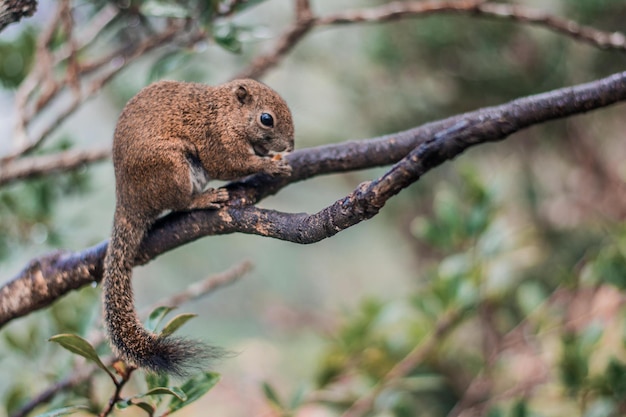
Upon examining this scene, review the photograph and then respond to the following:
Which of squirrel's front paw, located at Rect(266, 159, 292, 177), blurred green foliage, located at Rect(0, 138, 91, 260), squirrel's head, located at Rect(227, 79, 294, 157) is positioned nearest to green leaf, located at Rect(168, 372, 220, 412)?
squirrel's front paw, located at Rect(266, 159, 292, 177)

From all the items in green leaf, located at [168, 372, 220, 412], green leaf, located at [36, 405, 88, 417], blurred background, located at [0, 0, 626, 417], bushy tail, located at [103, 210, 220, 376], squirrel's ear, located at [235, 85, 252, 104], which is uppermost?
squirrel's ear, located at [235, 85, 252, 104]

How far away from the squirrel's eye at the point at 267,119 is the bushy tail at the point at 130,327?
315 mm

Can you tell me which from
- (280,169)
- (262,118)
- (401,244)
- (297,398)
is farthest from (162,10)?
(401,244)

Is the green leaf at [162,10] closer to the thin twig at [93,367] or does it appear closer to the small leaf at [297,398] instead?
the thin twig at [93,367]

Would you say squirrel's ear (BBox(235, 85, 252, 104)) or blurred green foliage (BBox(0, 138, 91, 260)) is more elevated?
squirrel's ear (BBox(235, 85, 252, 104))

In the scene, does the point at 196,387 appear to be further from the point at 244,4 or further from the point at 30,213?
the point at 30,213

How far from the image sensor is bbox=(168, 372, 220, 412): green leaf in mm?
845

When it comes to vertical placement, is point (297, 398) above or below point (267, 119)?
below

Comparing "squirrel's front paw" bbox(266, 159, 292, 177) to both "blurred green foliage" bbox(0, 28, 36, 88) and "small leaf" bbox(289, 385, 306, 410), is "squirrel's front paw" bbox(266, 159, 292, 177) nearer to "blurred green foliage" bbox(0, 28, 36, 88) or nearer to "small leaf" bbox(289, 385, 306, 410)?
"small leaf" bbox(289, 385, 306, 410)

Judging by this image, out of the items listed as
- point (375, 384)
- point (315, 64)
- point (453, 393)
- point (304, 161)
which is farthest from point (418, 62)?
point (304, 161)

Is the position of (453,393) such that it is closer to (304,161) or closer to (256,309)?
(256,309)

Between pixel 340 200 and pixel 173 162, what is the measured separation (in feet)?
1.39

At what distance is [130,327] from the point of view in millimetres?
816

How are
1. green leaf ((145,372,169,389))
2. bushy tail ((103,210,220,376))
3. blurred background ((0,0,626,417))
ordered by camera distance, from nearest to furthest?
bushy tail ((103,210,220,376)), green leaf ((145,372,169,389)), blurred background ((0,0,626,417))
